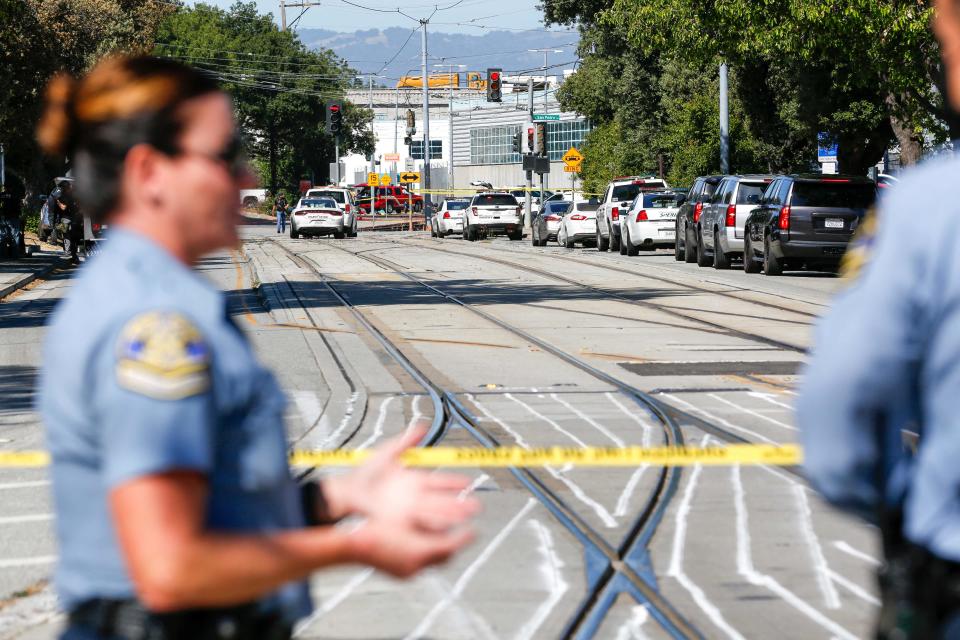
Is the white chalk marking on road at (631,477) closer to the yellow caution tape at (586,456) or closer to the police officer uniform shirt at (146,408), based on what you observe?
the yellow caution tape at (586,456)

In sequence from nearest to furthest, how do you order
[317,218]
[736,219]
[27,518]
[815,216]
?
1. [27,518]
2. [815,216]
3. [736,219]
4. [317,218]

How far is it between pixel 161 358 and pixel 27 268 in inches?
1226

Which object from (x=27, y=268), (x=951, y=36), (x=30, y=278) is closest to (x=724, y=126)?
(x=27, y=268)

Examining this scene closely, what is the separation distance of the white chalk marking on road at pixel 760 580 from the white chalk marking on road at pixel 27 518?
10.9 ft

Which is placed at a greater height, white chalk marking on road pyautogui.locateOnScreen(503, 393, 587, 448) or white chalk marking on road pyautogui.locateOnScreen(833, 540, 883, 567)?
white chalk marking on road pyautogui.locateOnScreen(833, 540, 883, 567)

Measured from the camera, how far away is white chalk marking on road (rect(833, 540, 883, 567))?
6.90m

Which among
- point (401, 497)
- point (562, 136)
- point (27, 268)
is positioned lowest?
point (27, 268)

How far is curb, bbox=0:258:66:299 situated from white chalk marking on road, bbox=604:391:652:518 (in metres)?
15.9

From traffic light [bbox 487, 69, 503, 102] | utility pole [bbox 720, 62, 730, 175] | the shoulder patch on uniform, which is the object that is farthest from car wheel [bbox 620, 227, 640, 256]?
the shoulder patch on uniform

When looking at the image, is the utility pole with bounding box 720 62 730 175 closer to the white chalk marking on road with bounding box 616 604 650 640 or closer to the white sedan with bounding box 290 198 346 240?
the white sedan with bounding box 290 198 346 240

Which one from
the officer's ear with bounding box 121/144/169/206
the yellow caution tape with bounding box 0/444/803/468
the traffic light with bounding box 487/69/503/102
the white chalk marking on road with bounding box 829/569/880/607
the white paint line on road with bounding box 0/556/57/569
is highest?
the traffic light with bounding box 487/69/503/102

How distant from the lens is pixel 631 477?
8.98 m

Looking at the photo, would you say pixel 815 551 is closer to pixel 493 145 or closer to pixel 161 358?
pixel 161 358

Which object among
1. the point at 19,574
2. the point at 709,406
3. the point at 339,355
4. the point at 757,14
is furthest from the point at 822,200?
the point at 19,574
